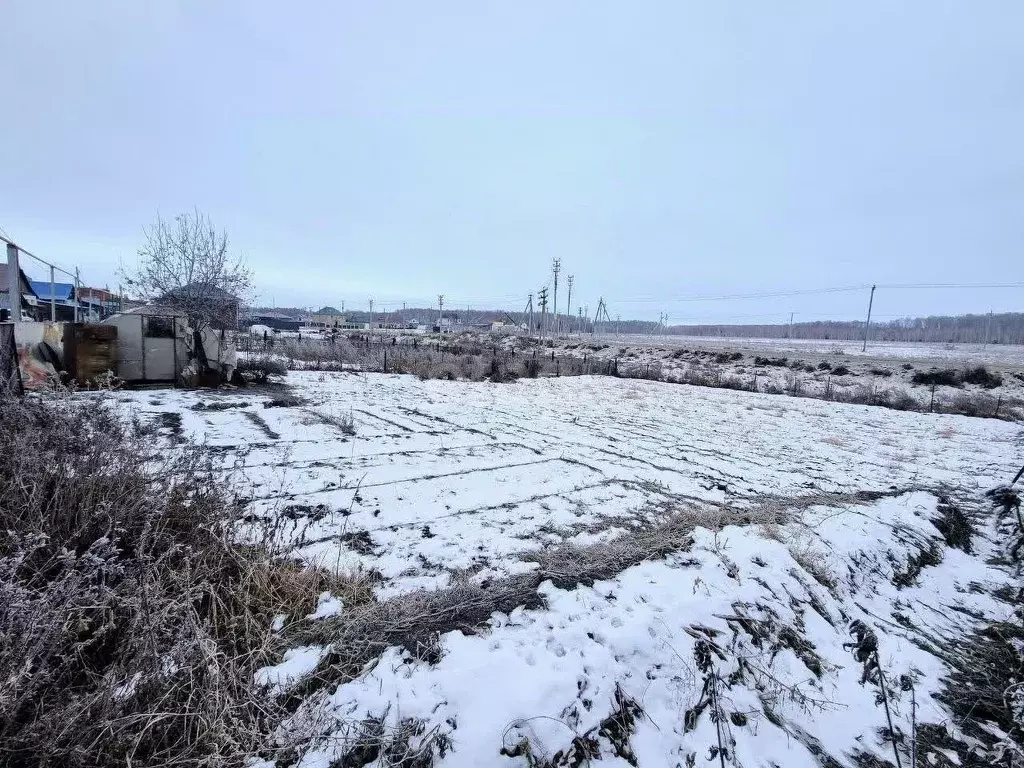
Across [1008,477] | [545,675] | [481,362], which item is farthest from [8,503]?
[481,362]

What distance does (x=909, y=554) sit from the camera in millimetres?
4703

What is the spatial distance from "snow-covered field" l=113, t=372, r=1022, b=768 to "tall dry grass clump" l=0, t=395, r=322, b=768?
31 cm

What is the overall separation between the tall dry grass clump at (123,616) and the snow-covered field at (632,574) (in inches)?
12.2

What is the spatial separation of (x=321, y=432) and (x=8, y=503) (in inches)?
230

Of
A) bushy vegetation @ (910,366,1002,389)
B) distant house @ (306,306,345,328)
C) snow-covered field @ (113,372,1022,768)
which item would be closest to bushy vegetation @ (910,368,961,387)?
bushy vegetation @ (910,366,1002,389)

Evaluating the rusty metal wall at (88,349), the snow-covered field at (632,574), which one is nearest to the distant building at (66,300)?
the rusty metal wall at (88,349)

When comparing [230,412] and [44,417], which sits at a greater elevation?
[44,417]

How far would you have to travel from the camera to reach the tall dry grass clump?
185 cm

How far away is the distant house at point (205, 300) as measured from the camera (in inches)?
637

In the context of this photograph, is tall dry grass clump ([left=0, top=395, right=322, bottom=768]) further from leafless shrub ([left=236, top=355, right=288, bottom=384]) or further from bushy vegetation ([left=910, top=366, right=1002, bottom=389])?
bushy vegetation ([left=910, top=366, right=1002, bottom=389])

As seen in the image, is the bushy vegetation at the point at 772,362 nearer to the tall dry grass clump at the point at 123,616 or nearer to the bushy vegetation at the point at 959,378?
the bushy vegetation at the point at 959,378

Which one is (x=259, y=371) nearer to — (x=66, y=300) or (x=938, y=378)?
(x=66, y=300)

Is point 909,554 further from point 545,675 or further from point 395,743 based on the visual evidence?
point 395,743

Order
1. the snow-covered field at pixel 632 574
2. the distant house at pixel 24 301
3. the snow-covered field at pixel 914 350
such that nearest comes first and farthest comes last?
1. the snow-covered field at pixel 632 574
2. the distant house at pixel 24 301
3. the snow-covered field at pixel 914 350
